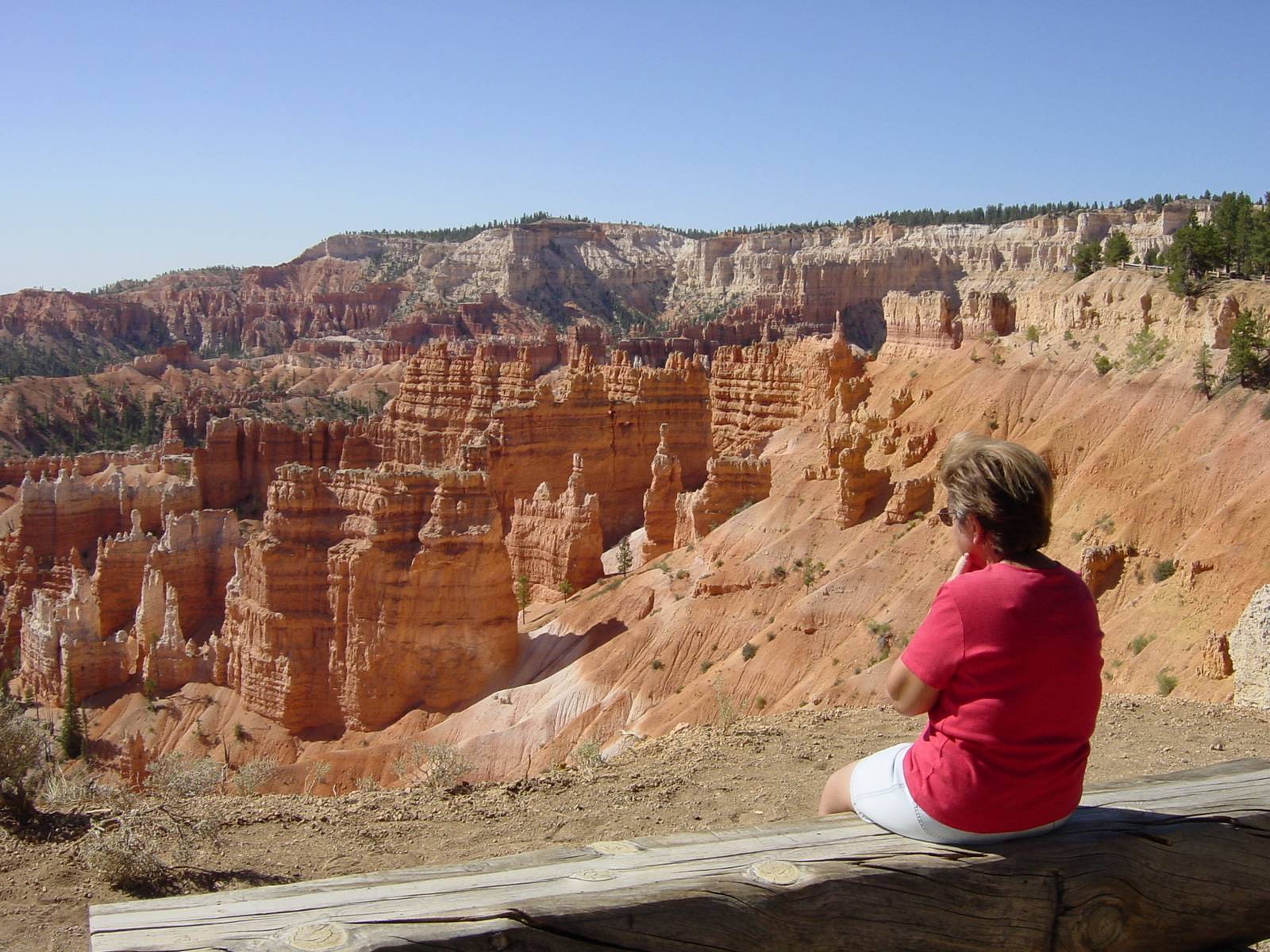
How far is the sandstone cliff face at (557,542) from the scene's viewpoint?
3856cm

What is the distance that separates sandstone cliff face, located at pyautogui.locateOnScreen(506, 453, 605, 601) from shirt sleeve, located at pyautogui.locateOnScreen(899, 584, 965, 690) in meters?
33.6

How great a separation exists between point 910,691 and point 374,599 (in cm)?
2862

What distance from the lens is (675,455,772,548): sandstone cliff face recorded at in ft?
118

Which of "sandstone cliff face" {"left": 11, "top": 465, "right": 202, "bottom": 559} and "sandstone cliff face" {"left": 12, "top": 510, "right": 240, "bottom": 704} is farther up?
"sandstone cliff face" {"left": 11, "top": 465, "right": 202, "bottom": 559}

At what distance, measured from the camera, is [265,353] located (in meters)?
155

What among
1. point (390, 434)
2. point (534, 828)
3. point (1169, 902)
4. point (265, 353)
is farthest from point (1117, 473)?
point (265, 353)

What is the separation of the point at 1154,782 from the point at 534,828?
4816mm

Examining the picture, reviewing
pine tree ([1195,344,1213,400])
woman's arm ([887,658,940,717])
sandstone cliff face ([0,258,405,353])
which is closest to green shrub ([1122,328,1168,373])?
pine tree ([1195,344,1213,400])

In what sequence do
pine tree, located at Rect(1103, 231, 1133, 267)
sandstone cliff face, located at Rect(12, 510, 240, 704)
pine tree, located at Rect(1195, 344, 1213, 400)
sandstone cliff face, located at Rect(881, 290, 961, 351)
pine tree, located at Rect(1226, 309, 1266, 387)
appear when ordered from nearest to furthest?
pine tree, located at Rect(1226, 309, 1266, 387) → pine tree, located at Rect(1195, 344, 1213, 400) → sandstone cliff face, located at Rect(12, 510, 240, 704) → pine tree, located at Rect(1103, 231, 1133, 267) → sandstone cliff face, located at Rect(881, 290, 961, 351)

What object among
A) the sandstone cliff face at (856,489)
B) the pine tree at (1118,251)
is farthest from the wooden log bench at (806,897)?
the pine tree at (1118,251)

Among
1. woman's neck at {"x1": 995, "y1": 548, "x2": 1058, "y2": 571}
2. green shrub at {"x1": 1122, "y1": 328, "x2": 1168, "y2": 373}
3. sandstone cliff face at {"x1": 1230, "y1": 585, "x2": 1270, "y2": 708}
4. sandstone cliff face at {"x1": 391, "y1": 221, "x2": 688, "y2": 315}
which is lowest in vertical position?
sandstone cliff face at {"x1": 1230, "y1": 585, "x2": 1270, "y2": 708}

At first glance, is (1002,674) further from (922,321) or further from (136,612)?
(922,321)

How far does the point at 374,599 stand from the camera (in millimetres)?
31719

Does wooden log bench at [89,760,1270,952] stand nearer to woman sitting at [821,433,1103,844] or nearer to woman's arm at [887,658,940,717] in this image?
woman sitting at [821,433,1103,844]
